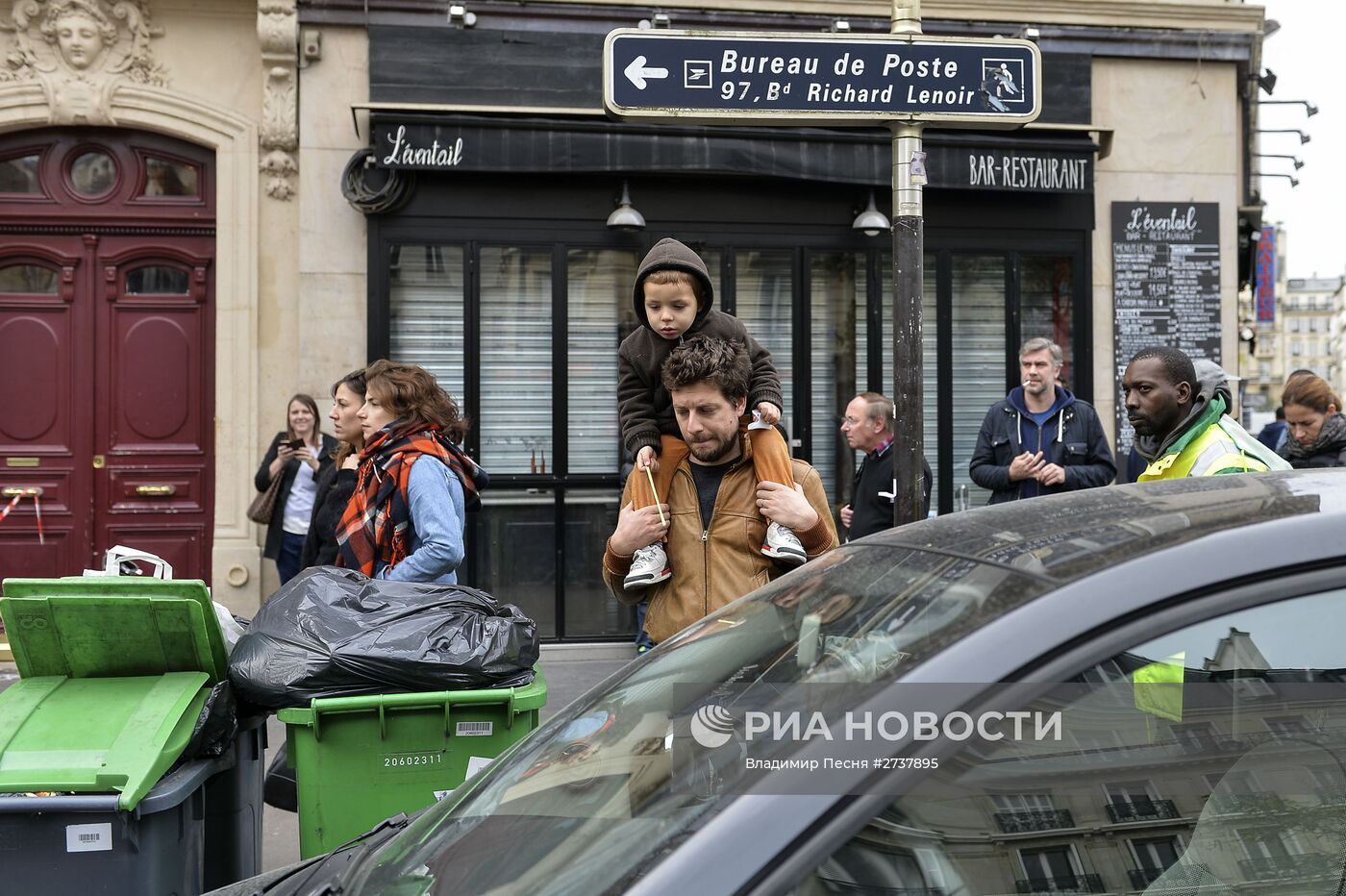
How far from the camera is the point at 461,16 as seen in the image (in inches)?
328

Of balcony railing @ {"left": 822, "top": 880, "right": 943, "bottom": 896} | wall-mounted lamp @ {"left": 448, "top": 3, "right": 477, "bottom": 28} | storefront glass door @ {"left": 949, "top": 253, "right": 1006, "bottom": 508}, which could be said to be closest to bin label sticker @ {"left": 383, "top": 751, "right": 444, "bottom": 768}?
balcony railing @ {"left": 822, "top": 880, "right": 943, "bottom": 896}

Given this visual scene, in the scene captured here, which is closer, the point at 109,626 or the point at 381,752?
the point at 109,626

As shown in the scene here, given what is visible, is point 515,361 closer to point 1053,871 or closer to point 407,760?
point 407,760

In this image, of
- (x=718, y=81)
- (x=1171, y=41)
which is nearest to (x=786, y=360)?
(x=1171, y=41)

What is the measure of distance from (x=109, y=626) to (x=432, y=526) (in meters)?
1.24

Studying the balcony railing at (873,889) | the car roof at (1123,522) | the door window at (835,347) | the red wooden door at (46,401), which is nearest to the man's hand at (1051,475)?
the door window at (835,347)

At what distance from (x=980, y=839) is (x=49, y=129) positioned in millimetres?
8925

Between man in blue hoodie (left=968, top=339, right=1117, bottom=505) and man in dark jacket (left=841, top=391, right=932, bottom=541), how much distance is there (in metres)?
0.53

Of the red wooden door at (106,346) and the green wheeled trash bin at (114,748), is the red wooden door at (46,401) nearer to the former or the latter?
the red wooden door at (106,346)

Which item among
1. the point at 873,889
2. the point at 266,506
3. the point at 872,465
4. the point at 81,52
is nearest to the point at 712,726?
the point at 873,889

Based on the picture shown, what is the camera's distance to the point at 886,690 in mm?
1445

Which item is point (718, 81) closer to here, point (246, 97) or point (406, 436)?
point (406, 436)

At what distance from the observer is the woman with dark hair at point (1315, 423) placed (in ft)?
23.0

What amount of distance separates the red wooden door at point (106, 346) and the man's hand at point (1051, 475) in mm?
5855
